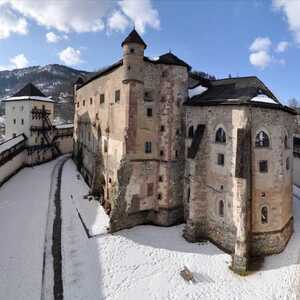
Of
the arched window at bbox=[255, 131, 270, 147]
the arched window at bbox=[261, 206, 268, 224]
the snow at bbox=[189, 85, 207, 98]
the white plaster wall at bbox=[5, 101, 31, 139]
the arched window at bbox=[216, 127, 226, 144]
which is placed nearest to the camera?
the arched window at bbox=[255, 131, 270, 147]

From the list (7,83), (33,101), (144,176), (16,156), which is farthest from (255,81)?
(7,83)

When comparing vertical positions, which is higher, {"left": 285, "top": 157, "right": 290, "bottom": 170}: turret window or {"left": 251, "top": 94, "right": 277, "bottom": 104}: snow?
{"left": 251, "top": 94, "right": 277, "bottom": 104}: snow

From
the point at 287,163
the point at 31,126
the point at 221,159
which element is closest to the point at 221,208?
the point at 221,159

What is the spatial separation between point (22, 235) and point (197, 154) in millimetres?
16868

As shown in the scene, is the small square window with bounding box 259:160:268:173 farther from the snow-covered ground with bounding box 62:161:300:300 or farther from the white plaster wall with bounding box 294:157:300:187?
the white plaster wall with bounding box 294:157:300:187

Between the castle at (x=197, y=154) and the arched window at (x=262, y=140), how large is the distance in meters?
0.08

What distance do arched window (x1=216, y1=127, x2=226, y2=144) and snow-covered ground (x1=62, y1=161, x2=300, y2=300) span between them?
9096 millimetres

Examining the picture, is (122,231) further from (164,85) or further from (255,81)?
(255,81)

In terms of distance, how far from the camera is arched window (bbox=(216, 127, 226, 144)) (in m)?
23.6

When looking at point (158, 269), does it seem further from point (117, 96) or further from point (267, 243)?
point (117, 96)

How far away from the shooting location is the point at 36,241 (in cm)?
2425

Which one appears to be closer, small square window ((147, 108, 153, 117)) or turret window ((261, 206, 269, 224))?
turret window ((261, 206, 269, 224))

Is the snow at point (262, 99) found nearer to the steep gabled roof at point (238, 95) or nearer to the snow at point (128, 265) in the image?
the steep gabled roof at point (238, 95)

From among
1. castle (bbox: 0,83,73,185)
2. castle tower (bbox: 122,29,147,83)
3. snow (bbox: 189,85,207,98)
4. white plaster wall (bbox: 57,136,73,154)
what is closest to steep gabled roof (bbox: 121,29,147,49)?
castle tower (bbox: 122,29,147,83)
